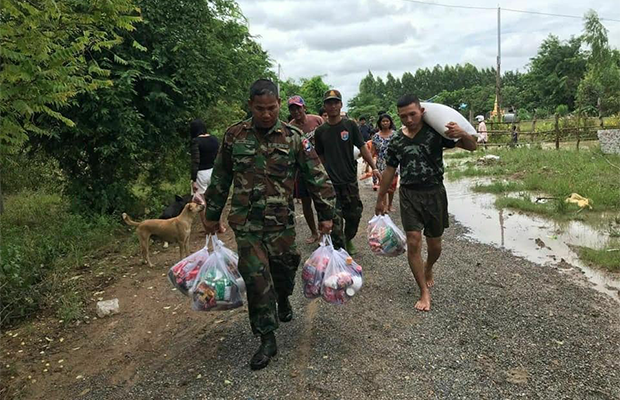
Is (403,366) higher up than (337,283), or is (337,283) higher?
(337,283)

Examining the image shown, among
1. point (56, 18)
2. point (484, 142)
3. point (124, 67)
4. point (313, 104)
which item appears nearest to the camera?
point (56, 18)

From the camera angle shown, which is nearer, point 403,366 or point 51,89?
point 403,366

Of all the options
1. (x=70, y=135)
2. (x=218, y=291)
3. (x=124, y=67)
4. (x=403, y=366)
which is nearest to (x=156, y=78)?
(x=124, y=67)

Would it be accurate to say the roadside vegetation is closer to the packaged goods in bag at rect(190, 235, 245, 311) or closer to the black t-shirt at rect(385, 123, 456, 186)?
the black t-shirt at rect(385, 123, 456, 186)

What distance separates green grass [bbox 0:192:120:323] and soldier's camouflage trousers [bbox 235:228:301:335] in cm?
239

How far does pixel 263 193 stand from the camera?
3217mm

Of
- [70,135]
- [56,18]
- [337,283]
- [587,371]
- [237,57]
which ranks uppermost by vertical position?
[237,57]

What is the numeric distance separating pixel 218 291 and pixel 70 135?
18.6 feet

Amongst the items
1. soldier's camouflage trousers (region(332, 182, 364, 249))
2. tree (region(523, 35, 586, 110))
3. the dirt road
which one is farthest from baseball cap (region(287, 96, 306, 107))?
tree (region(523, 35, 586, 110))

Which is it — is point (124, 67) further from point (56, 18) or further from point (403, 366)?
A: point (403, 366)

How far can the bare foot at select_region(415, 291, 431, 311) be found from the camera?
4105mm

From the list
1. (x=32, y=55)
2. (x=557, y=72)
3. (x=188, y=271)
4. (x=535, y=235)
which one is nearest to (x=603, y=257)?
(x=535, y=235)

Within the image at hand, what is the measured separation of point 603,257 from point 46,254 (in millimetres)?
6769

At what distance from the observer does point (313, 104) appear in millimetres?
41812
